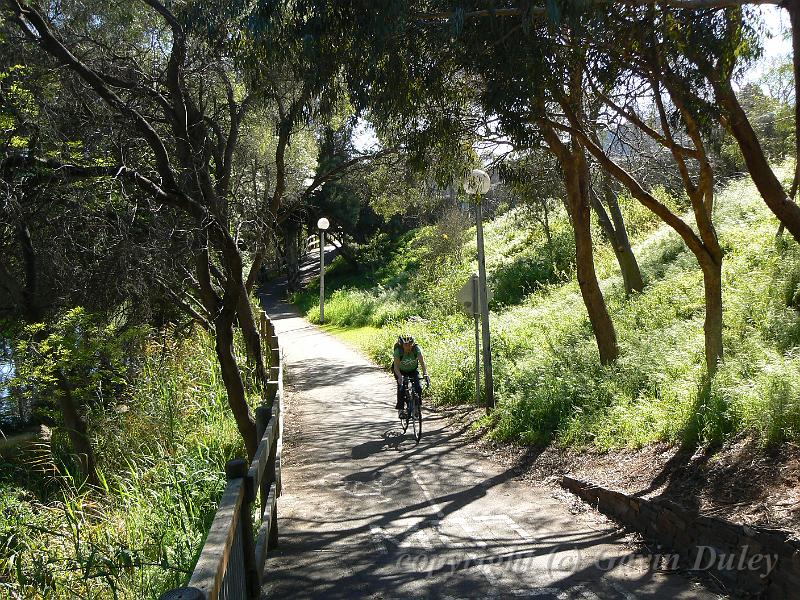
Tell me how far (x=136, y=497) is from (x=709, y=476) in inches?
235

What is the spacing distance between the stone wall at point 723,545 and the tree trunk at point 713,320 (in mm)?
2816

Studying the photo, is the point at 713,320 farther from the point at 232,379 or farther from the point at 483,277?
the point at 232,379

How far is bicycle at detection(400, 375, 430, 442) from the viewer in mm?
13141

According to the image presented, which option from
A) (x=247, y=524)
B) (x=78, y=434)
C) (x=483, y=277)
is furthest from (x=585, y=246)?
(x=247, y=524)

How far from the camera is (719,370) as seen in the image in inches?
378

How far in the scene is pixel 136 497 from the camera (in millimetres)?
8094

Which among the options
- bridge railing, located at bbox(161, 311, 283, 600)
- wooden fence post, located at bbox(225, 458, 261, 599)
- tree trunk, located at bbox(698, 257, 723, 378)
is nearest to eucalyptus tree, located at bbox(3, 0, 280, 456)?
bridge railing, located at bbox(161, 311, 283, 600)

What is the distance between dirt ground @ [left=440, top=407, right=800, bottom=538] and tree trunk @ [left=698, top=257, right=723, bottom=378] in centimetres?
149

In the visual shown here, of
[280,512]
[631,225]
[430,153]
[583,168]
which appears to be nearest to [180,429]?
[280,512]

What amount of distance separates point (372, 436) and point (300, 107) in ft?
19.9

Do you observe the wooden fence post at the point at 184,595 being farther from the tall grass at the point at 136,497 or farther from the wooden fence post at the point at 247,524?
the tall grass at the point at 136,497

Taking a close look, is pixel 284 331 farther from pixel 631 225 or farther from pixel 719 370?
pixel 719 370

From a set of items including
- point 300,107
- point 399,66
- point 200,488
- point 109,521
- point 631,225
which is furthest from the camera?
point 631,225

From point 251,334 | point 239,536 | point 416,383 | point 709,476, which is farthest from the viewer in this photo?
point 251,334
